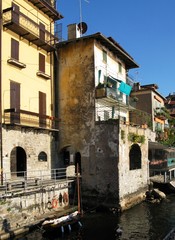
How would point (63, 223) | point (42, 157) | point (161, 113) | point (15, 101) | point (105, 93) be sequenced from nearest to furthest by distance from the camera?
1. point (63, 223)
2. point (15, 101)
3. point (42, 157)
4. point (105, 93)
5. point (161, 113)

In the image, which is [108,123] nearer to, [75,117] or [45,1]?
[75,117]

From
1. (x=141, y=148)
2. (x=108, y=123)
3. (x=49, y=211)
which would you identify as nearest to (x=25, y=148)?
(x=49, y=211)

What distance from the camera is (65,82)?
30.0 meters

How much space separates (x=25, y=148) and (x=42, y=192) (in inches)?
173

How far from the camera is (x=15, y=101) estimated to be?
24.3 metres

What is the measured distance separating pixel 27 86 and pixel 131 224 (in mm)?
13537

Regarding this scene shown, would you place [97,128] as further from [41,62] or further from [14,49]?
[14,49]

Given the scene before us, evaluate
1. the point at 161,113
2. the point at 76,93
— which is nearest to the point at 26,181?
the point at 76,93

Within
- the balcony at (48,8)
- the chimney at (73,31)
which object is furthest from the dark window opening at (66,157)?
the balcony at (48,8)

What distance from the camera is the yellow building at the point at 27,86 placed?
23438 millimetres

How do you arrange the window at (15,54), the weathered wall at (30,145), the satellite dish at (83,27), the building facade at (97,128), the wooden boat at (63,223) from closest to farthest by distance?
the wooden boat at (63,223) → the weathered wall at (30,145) → the window at (15,54) → the building facade at (97,128) → the satellite dish at (83,27)

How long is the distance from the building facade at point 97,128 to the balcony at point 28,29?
7.01 feet

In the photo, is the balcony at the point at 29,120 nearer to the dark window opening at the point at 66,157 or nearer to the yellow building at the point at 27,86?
the yellow building at the point at 27,86

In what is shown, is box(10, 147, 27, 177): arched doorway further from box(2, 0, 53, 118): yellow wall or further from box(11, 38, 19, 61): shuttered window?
box(11, 38, 19, 61): shuttered window
